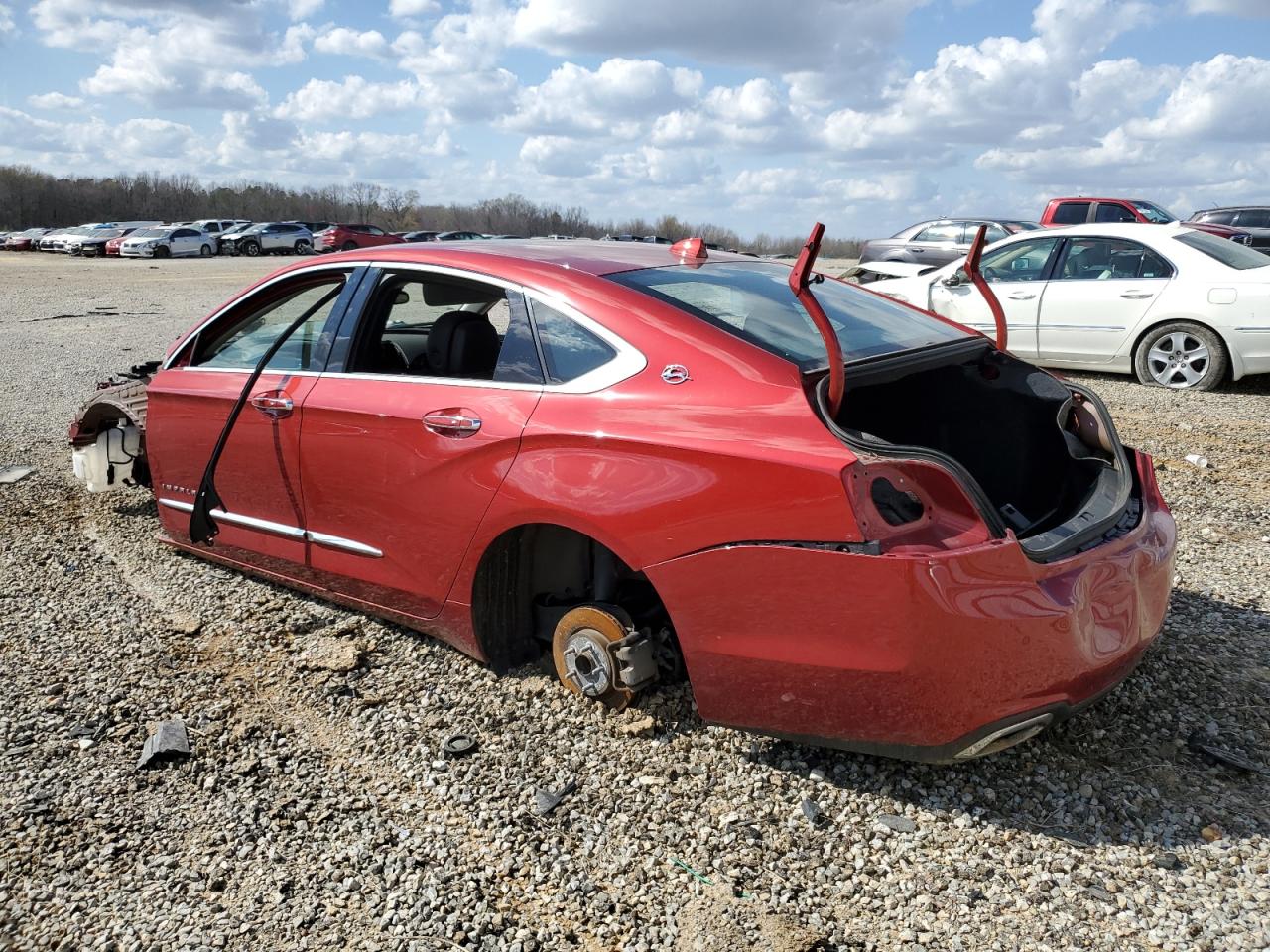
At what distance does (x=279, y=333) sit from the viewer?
4219 millimetres

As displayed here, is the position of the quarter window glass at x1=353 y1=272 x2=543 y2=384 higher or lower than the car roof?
lower

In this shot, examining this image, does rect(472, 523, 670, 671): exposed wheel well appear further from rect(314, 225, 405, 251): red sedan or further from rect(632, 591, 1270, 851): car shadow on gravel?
rect(314, 225, 405, 251): red sedan

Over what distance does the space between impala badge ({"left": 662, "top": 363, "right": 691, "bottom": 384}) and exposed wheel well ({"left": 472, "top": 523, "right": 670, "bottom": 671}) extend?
25.6 inches

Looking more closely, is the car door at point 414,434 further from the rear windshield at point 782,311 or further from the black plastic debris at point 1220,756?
the black plastic debris at point 1220,756

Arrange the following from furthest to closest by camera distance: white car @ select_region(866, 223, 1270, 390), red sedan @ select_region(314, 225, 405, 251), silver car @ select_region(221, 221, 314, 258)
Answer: silver car @ select_region(221, 221, 314, 258)
red sedan @ select_region(314, 225, 405, 251)
white car @ select_region(866, 223, 1270, 390)

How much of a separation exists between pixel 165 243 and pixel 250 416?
4450cm

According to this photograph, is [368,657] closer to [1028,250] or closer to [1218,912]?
[1218,912]

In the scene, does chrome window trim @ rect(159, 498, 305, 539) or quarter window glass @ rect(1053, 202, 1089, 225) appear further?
quarter window glass @ rect(1053, 202, 1089, 225)

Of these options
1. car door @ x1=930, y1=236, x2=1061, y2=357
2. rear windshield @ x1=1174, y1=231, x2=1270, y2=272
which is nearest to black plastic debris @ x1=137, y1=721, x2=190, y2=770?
car door @ x1=930, y1=236, x2=1061, y2=357

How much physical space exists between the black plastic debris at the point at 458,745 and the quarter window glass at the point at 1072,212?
18.6 meters

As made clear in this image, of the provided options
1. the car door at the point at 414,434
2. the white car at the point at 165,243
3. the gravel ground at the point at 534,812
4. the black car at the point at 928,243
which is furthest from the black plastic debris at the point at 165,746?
the white car at the point at 165,243

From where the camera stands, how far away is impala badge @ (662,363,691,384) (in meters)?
2.88

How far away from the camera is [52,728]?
10.9ft

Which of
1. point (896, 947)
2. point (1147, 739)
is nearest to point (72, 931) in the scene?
point (896, 947)
